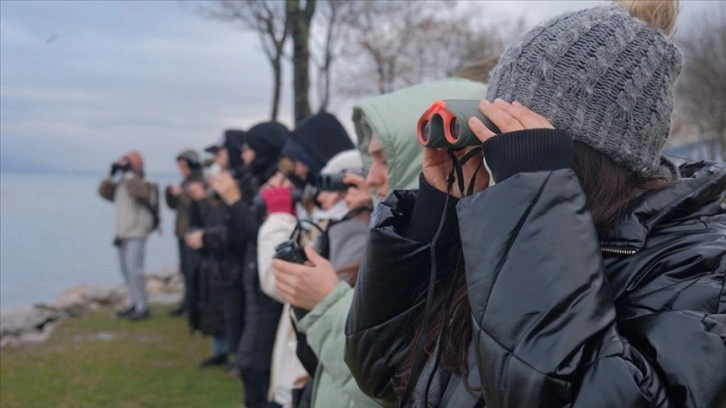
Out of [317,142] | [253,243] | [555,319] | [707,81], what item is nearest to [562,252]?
[555,319]

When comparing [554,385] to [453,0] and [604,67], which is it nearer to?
[604,67]

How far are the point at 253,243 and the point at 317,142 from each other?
35.5 inches

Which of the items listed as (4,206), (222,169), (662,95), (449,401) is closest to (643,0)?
(662,95)

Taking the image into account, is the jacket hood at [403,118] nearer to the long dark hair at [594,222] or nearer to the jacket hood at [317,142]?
the long dark hair at [594,222]

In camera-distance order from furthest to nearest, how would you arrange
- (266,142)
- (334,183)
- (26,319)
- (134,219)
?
1. (134,219)
2. (26,319)
3. (266,142)
4. (334,183)

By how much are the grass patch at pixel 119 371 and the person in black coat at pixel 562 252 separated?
122 inches

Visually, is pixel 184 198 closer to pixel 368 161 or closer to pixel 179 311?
pixel 179 311

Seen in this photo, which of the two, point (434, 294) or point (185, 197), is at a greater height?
point (434, 294)

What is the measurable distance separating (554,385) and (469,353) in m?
0.32

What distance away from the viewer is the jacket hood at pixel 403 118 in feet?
8.21

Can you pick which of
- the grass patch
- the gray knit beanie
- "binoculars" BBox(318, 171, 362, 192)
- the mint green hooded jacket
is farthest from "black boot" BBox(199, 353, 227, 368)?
the gray knit beanie

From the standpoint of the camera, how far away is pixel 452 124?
Answer: 1.51 metres

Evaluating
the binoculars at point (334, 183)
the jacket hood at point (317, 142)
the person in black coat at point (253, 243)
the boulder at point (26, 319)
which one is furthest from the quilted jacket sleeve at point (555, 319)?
the boulder at point (26, 319)

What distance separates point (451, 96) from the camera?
2680 millimetres
